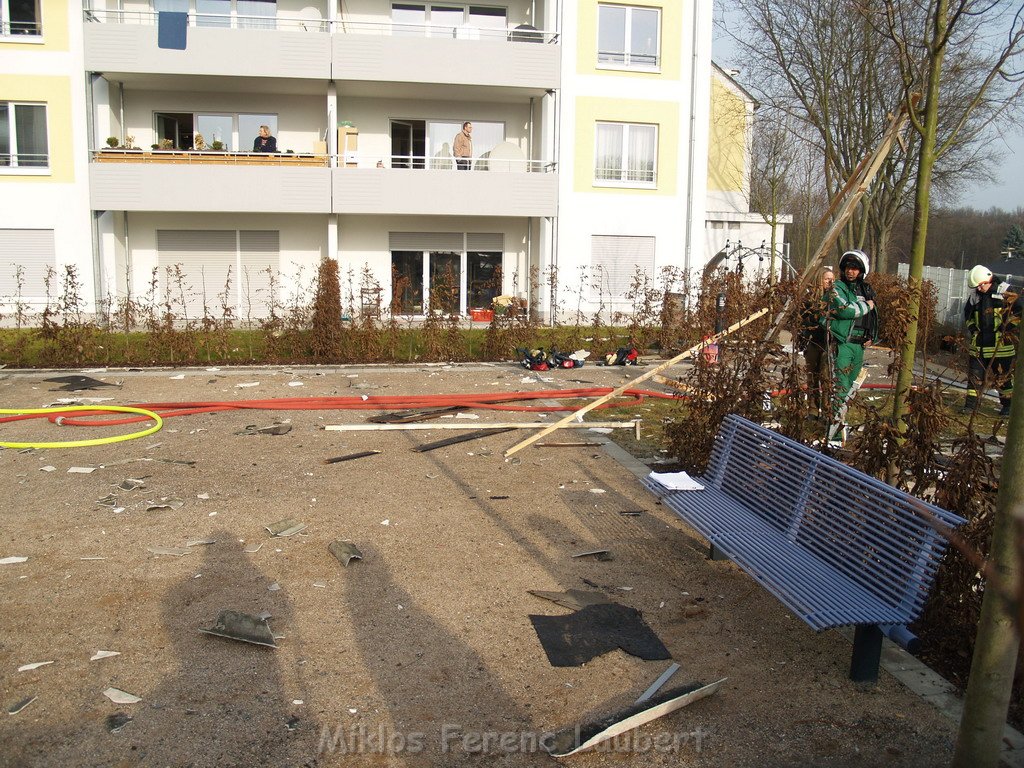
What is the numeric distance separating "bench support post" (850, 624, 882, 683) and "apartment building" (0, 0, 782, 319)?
20.7 m

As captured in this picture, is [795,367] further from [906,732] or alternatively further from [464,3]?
[464,3]

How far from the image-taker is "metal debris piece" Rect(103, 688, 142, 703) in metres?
4.23

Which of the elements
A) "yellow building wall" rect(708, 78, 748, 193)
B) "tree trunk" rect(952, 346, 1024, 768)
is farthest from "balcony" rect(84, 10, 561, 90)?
"tree trunk" rect(952, 346, 1024, 768)

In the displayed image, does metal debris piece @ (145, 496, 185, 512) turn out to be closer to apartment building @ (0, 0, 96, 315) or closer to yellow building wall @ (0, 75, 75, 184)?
apartment building @ (0, 0, 96, 315)

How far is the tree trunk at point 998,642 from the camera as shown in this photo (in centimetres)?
292

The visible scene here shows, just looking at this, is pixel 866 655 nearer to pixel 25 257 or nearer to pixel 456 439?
pixel 456 439

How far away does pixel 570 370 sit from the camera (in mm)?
15969

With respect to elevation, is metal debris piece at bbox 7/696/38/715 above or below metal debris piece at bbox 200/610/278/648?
below

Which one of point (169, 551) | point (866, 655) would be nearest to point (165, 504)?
point (169, 551)

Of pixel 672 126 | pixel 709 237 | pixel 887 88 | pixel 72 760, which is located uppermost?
pixel 887 88

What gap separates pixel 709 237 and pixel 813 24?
296 inches

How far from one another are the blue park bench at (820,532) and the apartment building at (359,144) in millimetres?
18770

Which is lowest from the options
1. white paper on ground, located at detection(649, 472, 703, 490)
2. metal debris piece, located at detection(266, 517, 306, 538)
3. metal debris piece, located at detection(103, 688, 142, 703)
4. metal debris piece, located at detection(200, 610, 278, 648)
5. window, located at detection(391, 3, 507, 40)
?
metal debris piece, located at detection(103, 688, 142, 703)

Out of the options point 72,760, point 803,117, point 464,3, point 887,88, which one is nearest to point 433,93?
point 464,3
